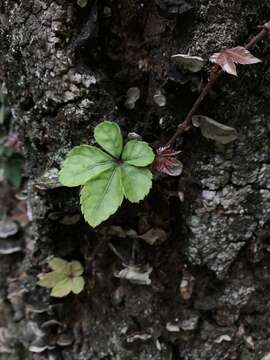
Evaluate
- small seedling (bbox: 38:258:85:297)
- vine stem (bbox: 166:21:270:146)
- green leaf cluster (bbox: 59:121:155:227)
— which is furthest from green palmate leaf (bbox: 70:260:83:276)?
vine stem (bbox: 166:21:270:146)

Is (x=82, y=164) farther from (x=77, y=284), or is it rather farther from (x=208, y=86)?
(x=77, y=284)

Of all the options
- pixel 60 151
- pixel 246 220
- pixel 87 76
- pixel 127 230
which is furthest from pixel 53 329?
pixel 87 76

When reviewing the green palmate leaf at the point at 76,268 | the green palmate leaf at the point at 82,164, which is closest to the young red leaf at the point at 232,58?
the green palmate leaf at the point at 82,164

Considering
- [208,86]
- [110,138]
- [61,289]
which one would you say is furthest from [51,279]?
[208,86]

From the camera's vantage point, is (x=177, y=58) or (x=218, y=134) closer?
(x=177, y=58)

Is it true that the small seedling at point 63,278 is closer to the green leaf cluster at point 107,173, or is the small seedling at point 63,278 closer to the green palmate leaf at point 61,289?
the green palmate leaf at point 61,289

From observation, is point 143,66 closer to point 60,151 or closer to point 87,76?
point 87,76

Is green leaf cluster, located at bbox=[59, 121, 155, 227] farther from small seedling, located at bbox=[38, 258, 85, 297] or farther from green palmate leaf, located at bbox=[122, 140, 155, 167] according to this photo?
small seedling, located at bbox=[38, 258, 85, 297]
